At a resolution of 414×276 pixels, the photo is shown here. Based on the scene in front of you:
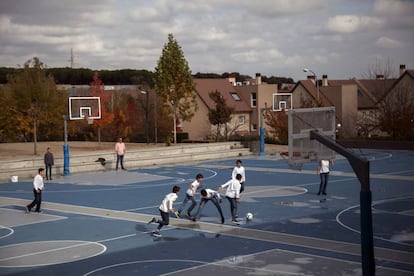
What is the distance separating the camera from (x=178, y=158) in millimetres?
44719

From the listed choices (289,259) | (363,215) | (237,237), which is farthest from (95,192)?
(363,215)

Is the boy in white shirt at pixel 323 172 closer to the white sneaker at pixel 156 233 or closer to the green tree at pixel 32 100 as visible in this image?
the white sneaker at pixel 156 233

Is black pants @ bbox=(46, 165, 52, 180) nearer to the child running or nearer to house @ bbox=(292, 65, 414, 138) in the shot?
the child running

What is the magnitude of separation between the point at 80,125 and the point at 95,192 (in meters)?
30.0

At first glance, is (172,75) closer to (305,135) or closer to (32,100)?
(32,100)

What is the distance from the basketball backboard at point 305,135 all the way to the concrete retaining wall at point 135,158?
81.3 feet

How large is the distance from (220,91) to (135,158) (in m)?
29.8

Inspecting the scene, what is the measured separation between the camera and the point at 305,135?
46.1 feet

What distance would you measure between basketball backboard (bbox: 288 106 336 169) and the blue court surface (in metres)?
2.74

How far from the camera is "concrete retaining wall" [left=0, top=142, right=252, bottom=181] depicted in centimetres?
3728

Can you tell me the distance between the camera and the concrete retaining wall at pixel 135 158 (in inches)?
1468

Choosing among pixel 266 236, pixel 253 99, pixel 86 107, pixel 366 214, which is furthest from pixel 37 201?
pixel 253 99

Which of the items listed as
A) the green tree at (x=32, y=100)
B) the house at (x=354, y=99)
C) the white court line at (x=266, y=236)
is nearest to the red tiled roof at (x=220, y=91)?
the house at (x=354, y=99)

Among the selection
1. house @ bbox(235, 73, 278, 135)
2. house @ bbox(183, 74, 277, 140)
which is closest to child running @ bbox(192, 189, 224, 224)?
house @ bbox(183, 74, 277, 140)
